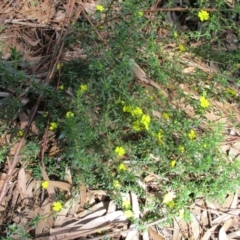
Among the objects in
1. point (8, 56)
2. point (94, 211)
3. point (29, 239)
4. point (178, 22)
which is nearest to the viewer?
point (29, 239)

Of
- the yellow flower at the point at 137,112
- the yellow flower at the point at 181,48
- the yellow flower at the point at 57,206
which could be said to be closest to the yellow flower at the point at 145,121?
the yellow flower at the point at 137,112

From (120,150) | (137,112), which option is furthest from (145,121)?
(120,150)

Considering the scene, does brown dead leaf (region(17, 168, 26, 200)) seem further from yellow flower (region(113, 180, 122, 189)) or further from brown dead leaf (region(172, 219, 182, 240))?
brown dead leaf (region(172, 219, 182, 240))

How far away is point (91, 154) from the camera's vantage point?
103 inches

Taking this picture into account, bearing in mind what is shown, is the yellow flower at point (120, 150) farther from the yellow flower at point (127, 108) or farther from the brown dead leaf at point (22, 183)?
the brown dead leaf at point (22, 183)

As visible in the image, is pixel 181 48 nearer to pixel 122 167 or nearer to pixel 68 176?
pixel 122 167

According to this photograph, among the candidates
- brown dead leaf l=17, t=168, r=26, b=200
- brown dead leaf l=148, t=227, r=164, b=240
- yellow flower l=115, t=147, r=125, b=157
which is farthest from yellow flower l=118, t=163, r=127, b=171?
brown dead leaf l=17, t=168, r=26, b=200

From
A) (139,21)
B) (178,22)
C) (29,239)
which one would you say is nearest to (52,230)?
(29,239)

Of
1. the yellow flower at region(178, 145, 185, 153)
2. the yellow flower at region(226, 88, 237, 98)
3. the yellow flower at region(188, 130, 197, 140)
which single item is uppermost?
the yellow flower at region(226, 88, 237, 98)

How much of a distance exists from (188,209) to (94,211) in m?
0.67

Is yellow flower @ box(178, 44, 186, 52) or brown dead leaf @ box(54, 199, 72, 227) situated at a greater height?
yellow flower @ box(178, 44, 186, 52)

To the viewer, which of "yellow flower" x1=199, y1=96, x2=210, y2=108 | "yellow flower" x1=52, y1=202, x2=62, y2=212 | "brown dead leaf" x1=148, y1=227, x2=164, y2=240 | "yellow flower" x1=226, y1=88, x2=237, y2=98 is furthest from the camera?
"yellow flower" x1=226, y1=88, x2=237, y2=98

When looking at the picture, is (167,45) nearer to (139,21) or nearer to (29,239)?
(139,21)

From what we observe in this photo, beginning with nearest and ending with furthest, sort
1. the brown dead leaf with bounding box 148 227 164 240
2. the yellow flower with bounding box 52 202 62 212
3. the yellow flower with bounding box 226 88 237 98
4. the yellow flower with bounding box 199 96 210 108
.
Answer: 1. the yellow flower with bounding box 52 202 62 212
2. the brown dead leaf with bounding box 148 227 164 240
3. the yellow flower with bounding box 199 96 210 108
4. the yellow flower with bounding box 226 88 237 98
